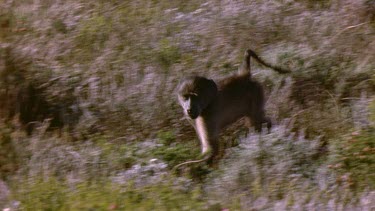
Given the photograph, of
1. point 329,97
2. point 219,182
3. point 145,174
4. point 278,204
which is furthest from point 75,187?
point 329,97

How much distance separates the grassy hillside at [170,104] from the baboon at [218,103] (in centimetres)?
16

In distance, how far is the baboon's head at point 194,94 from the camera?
650 cm

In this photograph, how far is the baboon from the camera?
6.53 meters

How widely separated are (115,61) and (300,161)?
97.9 inches

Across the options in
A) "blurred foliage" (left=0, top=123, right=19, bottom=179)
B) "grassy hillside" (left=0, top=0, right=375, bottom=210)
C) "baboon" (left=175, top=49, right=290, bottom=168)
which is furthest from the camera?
"baboon" (left=175, top=49, right=290, bottom=168)

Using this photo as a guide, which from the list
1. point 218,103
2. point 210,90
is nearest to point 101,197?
point 210,90

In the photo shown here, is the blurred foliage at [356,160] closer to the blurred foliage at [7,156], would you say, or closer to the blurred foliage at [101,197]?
the blurred foliage at [101,197]

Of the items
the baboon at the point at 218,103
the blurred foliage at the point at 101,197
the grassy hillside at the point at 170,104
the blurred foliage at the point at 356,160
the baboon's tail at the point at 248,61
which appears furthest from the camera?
the baboon's tail at the point at 248,61

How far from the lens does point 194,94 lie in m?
6.49

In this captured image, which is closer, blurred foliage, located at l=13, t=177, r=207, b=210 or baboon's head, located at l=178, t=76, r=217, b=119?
blurred foliage, located at l=13, t=177, r=207, b=210

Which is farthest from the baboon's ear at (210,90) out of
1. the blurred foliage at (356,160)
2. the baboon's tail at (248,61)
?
the blurred foliage at (356,160)

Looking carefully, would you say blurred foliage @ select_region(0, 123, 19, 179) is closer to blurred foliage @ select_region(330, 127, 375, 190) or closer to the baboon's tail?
the baboon's tail

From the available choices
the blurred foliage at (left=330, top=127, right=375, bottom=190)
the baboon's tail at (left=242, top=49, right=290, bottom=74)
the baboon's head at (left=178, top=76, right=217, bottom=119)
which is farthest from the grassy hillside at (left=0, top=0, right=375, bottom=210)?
the baboon's head at (left=178, top=76, right=217, bottom=119)

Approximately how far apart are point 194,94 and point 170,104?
785 mm
